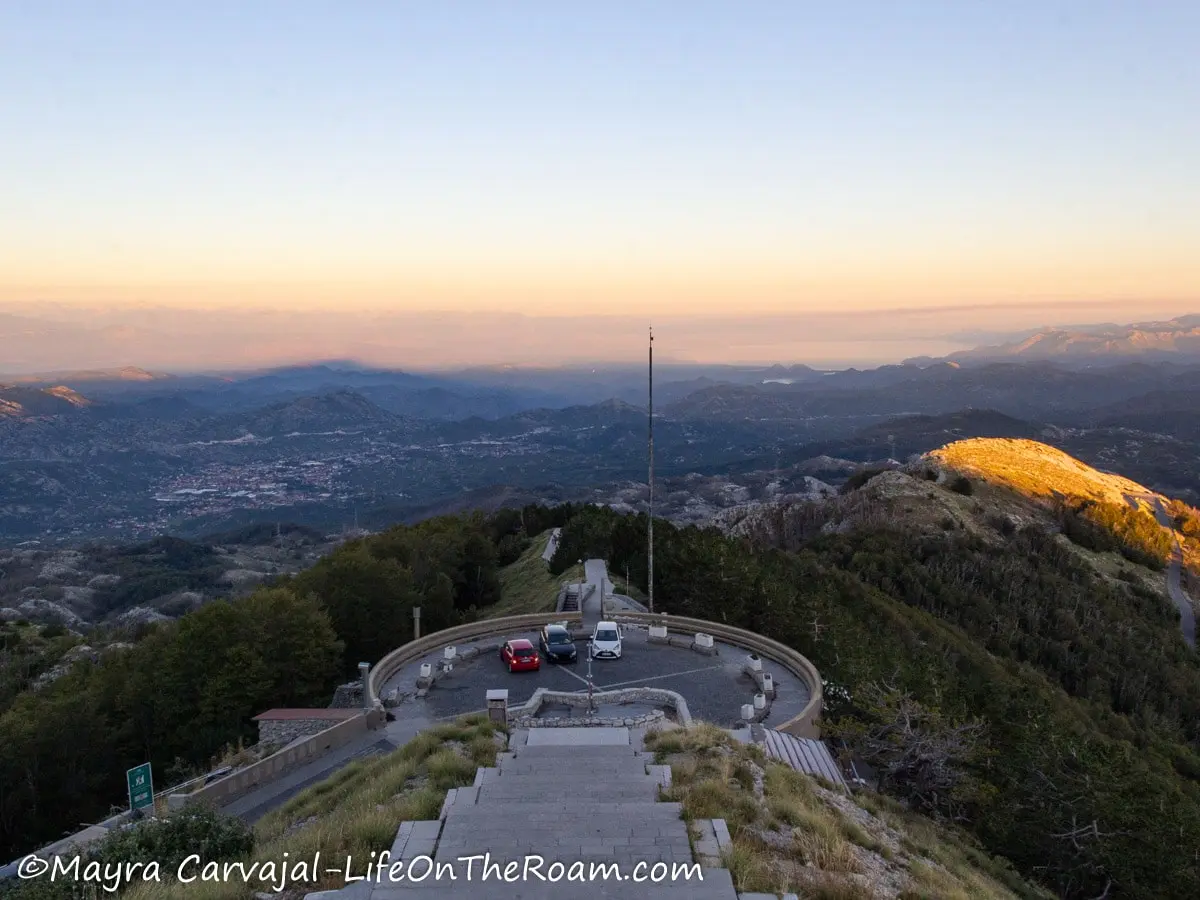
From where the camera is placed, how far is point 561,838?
9617mm

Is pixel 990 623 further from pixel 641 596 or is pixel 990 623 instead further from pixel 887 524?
pixel 641 596

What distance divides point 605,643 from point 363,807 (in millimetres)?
14789

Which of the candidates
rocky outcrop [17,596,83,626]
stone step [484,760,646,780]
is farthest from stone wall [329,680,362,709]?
rocky outcrop [17,596,83,626]

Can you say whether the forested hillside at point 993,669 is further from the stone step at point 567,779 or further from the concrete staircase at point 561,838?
the concrete staircase at point 561,838

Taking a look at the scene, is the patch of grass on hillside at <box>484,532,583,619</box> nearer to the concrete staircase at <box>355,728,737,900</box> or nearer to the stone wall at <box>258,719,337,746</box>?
the stone wall at <box>258,719,337,746</box>

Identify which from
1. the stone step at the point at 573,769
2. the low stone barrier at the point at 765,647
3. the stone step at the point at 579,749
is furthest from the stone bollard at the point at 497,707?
the low stone barrier at the point at 765,647

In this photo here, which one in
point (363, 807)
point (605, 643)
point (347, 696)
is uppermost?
point (363, 807)

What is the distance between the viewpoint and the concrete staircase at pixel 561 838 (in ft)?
27.6

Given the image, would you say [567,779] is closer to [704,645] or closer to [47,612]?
[704,645]

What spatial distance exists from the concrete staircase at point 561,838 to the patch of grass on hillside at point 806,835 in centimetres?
59

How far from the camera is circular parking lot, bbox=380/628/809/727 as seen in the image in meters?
22.1

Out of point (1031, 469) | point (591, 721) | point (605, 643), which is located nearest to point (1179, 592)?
point (1031, 469)

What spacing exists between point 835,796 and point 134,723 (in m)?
24.9

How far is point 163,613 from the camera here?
81.8 m
